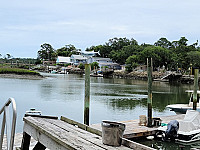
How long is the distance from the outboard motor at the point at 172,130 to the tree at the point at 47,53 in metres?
132

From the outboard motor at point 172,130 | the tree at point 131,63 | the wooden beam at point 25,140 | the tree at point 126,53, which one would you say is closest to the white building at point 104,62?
the tree at point 126,53

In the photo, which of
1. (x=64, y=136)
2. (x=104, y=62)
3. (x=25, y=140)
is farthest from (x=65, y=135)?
(x=104, y=62)

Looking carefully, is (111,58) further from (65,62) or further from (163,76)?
(163,76)

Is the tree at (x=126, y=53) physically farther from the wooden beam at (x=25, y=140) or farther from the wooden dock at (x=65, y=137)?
the wooden dock at (x=65, y=137)

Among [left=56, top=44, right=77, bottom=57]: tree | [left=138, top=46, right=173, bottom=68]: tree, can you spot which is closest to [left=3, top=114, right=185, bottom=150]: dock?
[left=138, top=46, right=173, bottom=68]: tree

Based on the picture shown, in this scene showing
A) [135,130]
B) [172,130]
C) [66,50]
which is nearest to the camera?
[172,130]

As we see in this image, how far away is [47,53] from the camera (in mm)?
146000

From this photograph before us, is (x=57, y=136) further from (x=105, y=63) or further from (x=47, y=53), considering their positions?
(x=47, y=53)

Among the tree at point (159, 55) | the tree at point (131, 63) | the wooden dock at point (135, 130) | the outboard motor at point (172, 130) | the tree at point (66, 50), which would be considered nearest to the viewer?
the outboard motor at point (172, 130)

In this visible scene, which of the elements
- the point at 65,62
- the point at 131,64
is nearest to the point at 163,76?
the point at 131,64

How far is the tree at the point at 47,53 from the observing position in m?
143

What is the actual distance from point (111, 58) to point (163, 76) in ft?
118

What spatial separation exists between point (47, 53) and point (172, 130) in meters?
139

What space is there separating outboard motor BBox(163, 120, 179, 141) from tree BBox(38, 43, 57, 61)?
132 m
